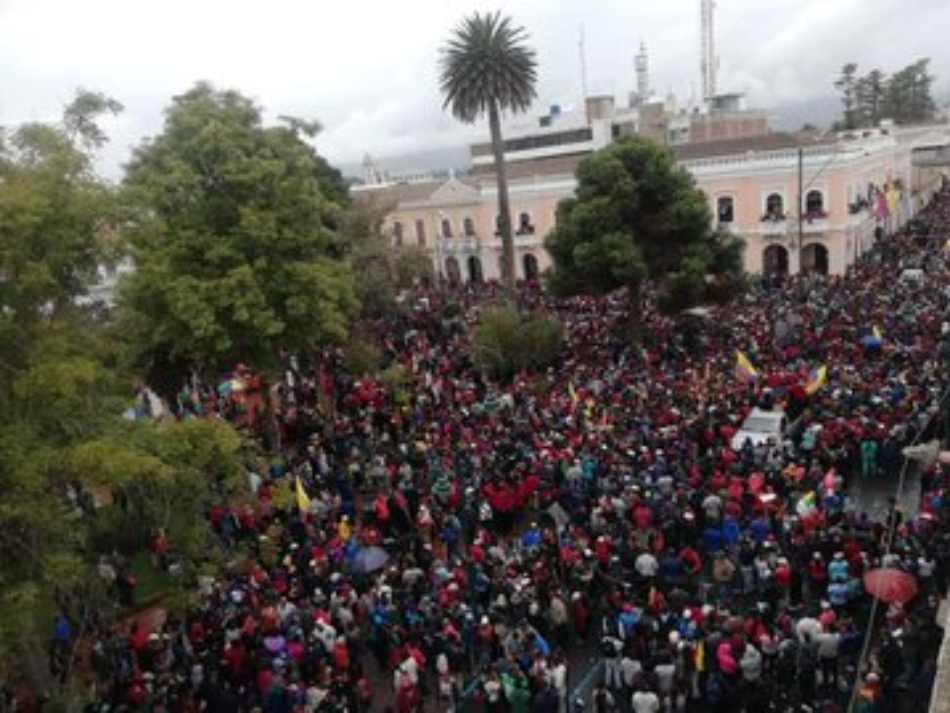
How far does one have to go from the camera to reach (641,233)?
31.6 m

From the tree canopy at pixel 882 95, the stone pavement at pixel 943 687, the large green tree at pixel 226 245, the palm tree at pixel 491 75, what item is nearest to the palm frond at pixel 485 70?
the palm tree at pixel 491 75

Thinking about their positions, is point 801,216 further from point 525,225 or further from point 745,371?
point 745,371

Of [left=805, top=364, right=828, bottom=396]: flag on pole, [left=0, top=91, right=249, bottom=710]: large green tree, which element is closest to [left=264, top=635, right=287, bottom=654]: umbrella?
[left=0, top=91, right=249, bottom=710]: large green tree

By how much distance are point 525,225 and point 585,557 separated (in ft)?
122

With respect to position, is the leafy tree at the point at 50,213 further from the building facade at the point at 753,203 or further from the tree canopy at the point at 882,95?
the tree canopy at the point at 882,95

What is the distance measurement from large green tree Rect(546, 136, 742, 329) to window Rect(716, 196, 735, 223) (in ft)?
44.7

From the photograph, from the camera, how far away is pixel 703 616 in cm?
1297

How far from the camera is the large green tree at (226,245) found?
21.5 meters

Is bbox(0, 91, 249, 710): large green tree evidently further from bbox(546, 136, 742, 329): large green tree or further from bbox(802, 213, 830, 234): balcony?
Result: bbox(802, 213, 830, 234): balcony

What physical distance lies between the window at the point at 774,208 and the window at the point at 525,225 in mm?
12597

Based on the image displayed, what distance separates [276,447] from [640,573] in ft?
41.2

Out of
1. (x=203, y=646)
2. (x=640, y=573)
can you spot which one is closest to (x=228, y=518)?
(x=203, y=646)

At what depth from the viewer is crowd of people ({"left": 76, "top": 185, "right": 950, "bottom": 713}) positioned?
12.6m

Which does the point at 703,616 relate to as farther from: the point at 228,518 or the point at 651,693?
the point at 228,518
